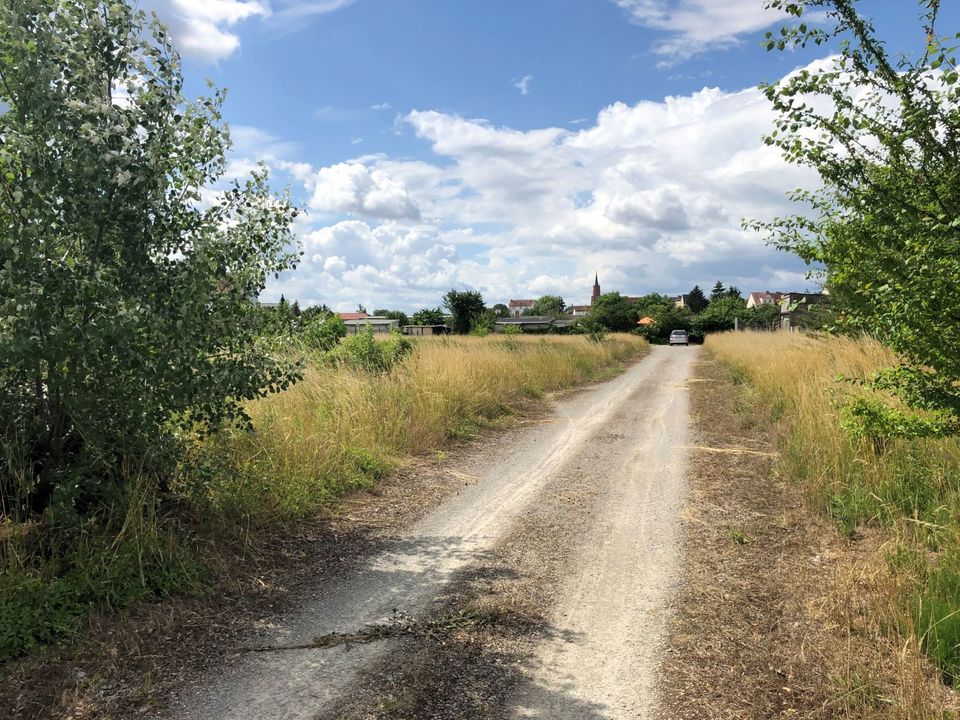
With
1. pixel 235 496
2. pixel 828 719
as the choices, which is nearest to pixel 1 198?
pixel 235 496

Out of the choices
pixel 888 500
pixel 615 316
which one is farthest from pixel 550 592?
pixel 615 316

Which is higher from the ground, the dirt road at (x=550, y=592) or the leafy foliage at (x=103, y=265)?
the leafy foliage at (x=103, y=265)

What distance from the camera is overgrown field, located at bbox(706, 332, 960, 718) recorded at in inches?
124

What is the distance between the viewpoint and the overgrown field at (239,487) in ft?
11.1

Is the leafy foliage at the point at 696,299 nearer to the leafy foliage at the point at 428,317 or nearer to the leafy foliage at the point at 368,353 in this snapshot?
the leafy foliage at the point at 428,317

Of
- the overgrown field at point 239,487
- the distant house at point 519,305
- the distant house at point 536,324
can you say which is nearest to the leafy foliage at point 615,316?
the distant house at point 536,324

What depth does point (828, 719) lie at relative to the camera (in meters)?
2.68

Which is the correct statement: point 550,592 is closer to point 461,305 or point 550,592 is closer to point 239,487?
point 239,487

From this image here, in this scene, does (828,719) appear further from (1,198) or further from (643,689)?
(1,198)

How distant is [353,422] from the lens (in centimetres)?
772

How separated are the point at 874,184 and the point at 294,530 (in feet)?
16.8

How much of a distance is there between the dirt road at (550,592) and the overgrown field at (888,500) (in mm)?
1230

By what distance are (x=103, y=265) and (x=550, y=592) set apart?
138 inches

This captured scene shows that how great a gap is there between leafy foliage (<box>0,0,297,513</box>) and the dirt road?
5.35ft
